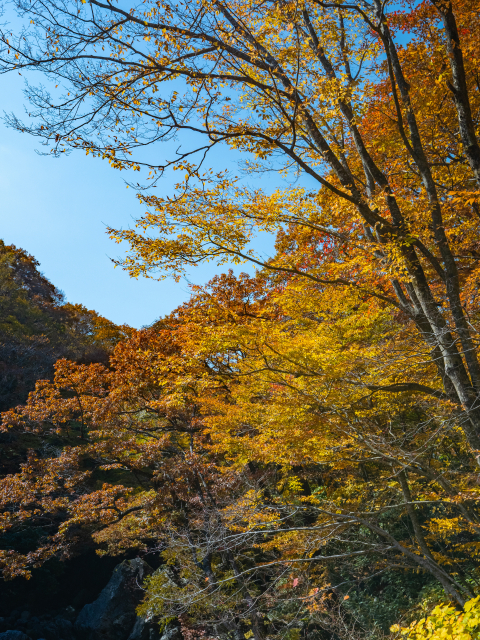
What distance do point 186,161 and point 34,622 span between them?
1571 cm

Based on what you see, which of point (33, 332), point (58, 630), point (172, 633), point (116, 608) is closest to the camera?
point (172, 633)

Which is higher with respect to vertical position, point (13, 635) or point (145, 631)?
point (13, 635)

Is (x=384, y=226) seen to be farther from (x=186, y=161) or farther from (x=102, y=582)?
(x=102, y=582)

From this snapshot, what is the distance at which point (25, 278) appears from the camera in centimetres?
2870

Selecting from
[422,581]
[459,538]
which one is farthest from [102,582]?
[459,538]

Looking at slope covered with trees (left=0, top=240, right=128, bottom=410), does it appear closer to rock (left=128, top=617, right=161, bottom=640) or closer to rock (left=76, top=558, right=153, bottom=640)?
rock (left=76, top=558, right=153, bottom=640)

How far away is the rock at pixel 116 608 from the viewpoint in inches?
511

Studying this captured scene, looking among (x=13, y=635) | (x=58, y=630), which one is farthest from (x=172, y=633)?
(x=13, y=635)

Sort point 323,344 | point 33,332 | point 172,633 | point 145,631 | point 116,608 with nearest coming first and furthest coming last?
point 323,344 → point 172,633 → point 145,631 → point 116,608 → point 33,332

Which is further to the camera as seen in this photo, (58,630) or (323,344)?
(58,630)

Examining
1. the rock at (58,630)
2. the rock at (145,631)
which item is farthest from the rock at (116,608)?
the rock at (145,631)

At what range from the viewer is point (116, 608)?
1370 centimetres

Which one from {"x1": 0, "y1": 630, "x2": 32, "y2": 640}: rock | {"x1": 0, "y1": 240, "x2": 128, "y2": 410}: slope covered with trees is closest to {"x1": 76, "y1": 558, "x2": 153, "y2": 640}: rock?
{"x1": 0, "y1": 630, "x2": 32, "y2": 640}: rock

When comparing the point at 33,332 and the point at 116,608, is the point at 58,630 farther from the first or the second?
the point at 33,332
